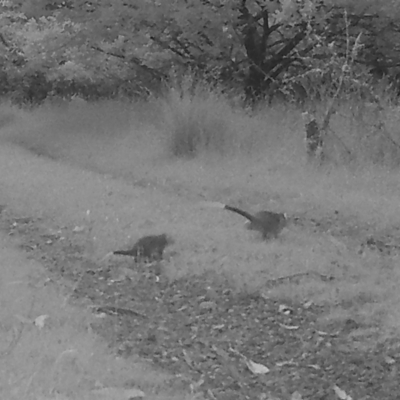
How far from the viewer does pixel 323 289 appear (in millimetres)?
4949

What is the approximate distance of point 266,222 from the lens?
606cm

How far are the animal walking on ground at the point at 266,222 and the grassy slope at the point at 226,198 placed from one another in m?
0.10

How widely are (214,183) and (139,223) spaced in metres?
1.68

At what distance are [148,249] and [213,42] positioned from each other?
6423 mm

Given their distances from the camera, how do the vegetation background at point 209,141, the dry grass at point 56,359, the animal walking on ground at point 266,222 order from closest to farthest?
the dry grass at point 56,359 → the vegetation background at point 209,141 → the animal walking on ground at point 266,222

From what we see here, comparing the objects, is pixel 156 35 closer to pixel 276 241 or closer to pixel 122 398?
pixel 276 241

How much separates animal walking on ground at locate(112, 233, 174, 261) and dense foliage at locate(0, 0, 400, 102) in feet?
14.5

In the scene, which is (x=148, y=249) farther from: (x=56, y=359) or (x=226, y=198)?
(x=56, y=359)

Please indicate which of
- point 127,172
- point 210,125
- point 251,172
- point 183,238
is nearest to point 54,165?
point 127,172

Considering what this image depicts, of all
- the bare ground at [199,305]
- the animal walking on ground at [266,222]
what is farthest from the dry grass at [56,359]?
the animal walking on ground at [266,222]

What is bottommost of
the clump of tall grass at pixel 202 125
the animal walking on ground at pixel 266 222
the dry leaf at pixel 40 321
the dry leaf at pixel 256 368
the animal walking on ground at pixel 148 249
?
the clump of tall grass at pixel 202 125

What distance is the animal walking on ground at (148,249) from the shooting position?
18.9 feet

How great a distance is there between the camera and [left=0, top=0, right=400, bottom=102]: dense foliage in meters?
10.2

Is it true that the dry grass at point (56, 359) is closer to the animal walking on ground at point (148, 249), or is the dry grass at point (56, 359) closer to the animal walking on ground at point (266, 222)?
the animal walking on ground at point (148, 249)
